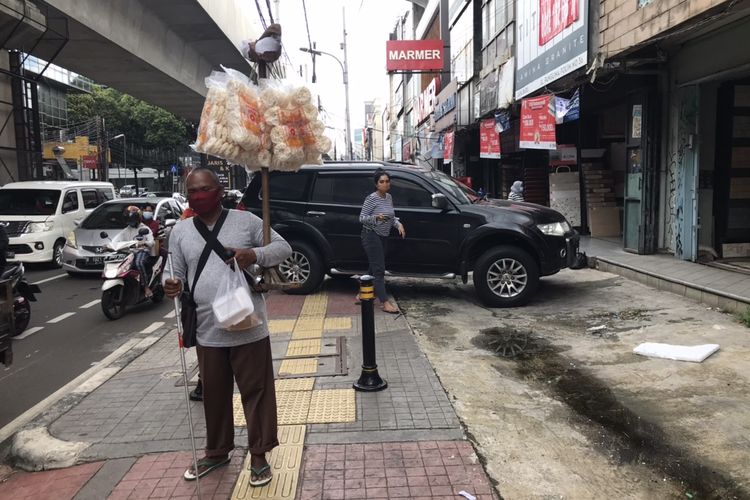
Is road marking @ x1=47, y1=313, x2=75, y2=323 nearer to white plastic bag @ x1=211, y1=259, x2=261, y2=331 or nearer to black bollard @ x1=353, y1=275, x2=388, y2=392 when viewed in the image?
black bollard @ x1=353, y1=275, x2=388, y2=392

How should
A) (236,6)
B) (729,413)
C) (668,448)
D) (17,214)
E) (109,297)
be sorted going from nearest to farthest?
(668,448) < (729,413) < (109,297) < (17,214) < (236,6)

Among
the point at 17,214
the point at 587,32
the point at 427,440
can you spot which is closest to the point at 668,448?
the point at 427,440

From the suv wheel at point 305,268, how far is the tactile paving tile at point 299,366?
3.04m

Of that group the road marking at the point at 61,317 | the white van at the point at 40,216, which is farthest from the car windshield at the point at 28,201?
the road marking at the point at 61,317

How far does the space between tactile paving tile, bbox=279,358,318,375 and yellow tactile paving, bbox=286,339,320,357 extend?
6.9 inches

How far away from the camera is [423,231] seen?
7.96 m

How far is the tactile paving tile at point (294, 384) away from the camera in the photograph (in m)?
4.71

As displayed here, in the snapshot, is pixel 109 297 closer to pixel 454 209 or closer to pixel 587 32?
pixel 454 209

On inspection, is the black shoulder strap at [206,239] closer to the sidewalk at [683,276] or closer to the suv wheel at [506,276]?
the suv wheel at [506,276]

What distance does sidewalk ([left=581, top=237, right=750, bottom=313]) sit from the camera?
6.96 m

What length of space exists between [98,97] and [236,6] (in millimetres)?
33348

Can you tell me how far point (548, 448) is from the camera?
367cm

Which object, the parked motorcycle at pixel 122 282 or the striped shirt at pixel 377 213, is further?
the parked motorcycle at pixel 122 282

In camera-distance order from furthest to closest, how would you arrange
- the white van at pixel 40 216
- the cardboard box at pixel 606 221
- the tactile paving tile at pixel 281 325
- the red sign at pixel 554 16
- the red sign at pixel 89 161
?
the red sign at pixel 89 161
the cardboard box at pixel 606 221
the white van at pixel 40 216
the red sign at pixel 554 16
the tactile paving tile at pixel 281 325
